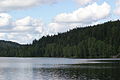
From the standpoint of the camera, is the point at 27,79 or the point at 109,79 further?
the point at 27,79

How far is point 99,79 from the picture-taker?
6519 cm

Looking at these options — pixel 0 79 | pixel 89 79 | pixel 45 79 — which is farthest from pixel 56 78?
pixel 0 79

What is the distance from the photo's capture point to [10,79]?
70188mm

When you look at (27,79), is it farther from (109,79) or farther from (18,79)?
(109,79)

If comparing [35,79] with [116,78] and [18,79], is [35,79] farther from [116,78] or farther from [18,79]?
[116,78]

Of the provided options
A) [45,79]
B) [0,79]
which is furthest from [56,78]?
[0,79]

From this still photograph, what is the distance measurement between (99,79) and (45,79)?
12771 millimetres

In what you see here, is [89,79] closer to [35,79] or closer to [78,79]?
[78,79]

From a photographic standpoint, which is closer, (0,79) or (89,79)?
(89,79)

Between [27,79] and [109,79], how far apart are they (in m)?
19.1

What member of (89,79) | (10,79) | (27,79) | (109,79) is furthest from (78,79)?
(10,79)

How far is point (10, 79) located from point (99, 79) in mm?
21056

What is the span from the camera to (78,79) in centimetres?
6712

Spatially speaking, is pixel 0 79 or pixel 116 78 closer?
pixel 116 78
